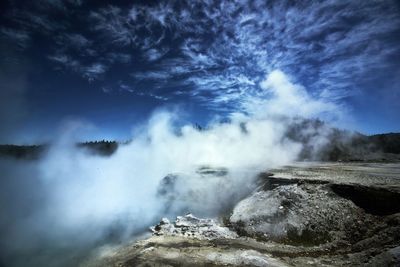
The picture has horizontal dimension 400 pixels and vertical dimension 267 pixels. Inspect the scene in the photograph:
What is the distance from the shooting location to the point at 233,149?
3381cm

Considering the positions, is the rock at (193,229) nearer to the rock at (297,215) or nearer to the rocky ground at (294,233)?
the rocky ground at (294,233)

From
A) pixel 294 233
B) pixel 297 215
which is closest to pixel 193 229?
pixel 294 233

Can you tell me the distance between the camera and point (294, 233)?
1197cm

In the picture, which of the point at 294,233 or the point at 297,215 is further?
the point at 297,215

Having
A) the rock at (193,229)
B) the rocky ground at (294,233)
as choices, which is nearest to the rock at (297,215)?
the rocky ground at (294,233)

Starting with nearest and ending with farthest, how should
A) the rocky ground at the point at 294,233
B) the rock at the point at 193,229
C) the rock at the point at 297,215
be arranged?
the rocky ground at the point at 294,233 < the rock at the point at 297,215 < the rock at the point at 193,229

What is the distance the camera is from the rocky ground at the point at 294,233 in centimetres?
975

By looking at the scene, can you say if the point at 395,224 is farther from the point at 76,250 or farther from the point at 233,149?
the point at 233,149

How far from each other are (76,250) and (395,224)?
564 inches

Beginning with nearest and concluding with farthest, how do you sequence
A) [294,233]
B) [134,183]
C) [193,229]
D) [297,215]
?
1. [294,233]
2. [297,215]
3. [193,229]
4. [134,183]

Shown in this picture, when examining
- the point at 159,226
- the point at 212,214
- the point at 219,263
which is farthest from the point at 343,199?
the point at 159,226

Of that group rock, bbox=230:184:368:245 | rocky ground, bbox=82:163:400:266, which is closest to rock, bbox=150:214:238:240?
rocky ground, bbox=82:163:400:266

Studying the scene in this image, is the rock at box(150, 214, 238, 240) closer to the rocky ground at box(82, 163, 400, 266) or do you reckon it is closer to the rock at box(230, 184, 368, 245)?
the rocky ground at box(82, 163, 400, 266)

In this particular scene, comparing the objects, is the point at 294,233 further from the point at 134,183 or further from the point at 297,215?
the point at 134,183
